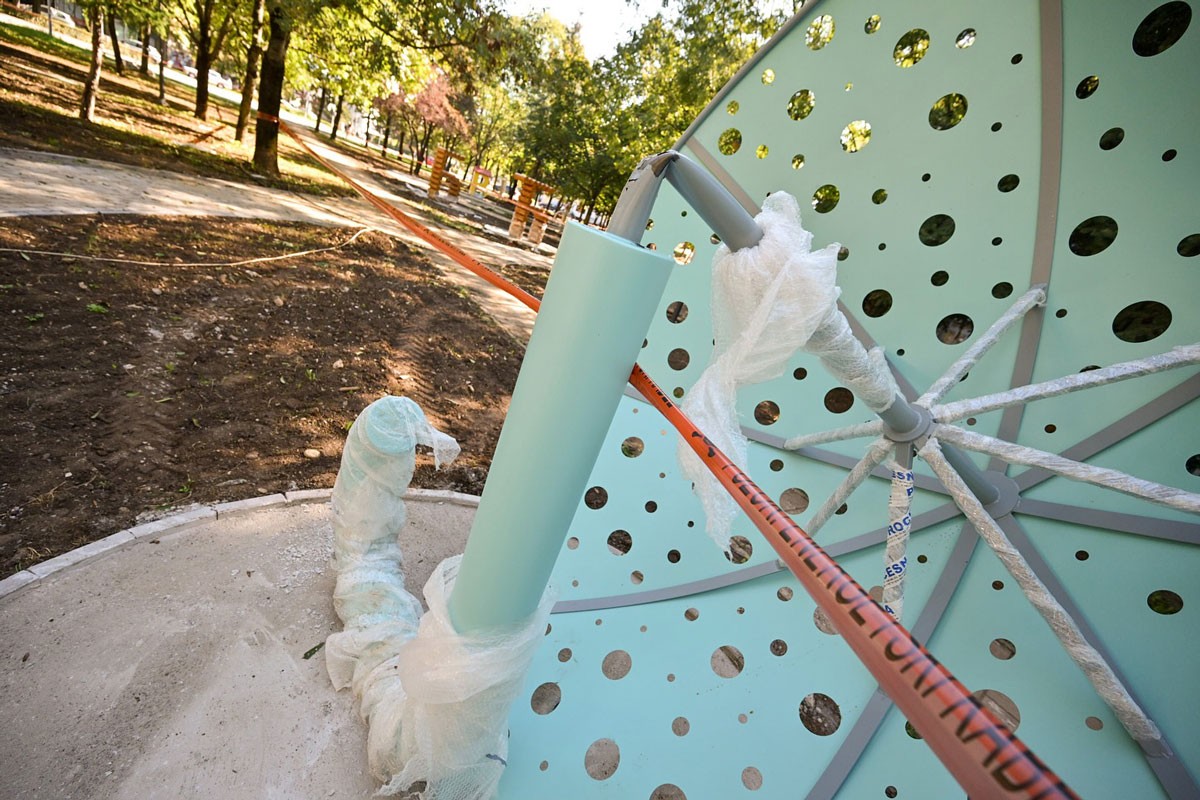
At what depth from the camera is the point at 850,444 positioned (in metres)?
2.88

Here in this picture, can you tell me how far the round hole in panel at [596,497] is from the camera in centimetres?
358

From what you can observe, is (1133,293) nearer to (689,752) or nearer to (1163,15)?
(1163,15)

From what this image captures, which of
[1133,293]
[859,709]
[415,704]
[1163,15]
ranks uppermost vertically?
[1163,15]

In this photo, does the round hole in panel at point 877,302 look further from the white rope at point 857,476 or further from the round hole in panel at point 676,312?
the round hole in panel at point 676,312

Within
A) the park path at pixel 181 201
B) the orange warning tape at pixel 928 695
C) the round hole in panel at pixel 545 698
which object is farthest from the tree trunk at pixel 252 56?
the orange warning tape at pixel 928 695

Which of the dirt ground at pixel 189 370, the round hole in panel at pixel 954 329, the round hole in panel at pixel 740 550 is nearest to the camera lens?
the round hole in panel at pixel 954 329

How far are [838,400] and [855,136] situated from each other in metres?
1.36

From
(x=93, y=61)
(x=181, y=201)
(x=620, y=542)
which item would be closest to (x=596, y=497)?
(x=620, y=542)

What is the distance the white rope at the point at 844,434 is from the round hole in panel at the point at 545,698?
1895 mm

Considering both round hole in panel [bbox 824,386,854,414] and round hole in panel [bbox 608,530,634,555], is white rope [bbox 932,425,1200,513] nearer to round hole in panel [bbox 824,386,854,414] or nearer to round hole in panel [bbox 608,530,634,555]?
round hole in panel [bbox 824,386,854,414]

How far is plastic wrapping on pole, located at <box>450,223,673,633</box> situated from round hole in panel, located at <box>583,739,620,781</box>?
1662 mm

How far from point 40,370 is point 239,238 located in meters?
4.81

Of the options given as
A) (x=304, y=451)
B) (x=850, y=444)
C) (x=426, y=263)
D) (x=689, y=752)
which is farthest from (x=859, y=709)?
(x=426, y=263)

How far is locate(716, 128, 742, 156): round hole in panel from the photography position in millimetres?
3170
